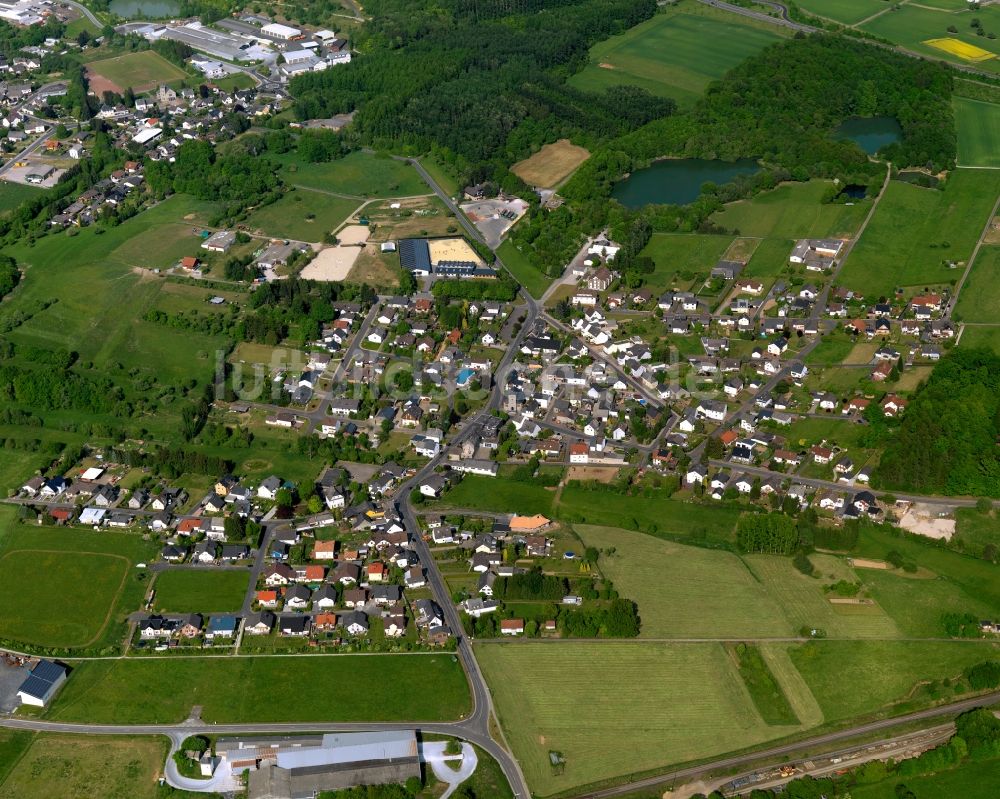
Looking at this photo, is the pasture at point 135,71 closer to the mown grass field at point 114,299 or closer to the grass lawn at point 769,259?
the mown grass field at point 114,299

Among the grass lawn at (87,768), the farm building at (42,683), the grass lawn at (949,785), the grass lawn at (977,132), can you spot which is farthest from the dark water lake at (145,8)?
the grass lawn at (949,785)

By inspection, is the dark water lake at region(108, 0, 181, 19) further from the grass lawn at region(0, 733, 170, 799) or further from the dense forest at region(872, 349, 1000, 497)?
the grass lawn at region(0, 733, 170, 799)

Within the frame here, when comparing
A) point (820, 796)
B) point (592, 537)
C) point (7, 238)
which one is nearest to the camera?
point (820, 796)

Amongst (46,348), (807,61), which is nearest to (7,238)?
(46,348)

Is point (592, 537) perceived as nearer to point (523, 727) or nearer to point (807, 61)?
point (523, 727)

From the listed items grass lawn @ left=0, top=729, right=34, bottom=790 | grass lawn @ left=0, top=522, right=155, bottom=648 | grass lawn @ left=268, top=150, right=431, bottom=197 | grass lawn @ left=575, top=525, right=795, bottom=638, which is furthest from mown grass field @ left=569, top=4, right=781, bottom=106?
grass lawn @ left=0, top=729, right=34, bottom=790

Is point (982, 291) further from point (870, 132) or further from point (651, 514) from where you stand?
point (651, 514)
